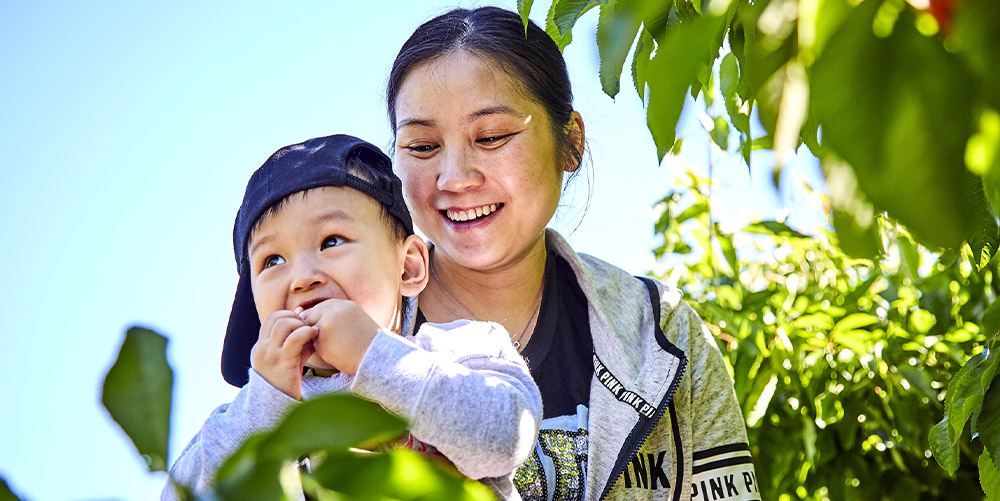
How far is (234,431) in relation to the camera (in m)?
1.00

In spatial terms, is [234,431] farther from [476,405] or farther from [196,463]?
[476,405]

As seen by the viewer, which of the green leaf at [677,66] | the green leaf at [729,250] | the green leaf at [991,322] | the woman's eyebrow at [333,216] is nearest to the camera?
the green leaf at [677,66]

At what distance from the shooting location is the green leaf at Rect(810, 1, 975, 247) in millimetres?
331

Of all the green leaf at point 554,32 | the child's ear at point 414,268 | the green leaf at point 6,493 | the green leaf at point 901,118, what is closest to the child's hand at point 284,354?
the child's ear at point 414,268

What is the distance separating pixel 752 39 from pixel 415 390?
64 cm

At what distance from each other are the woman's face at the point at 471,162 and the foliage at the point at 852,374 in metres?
0.42

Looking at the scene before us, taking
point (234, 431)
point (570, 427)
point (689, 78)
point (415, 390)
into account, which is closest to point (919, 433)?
point (570, 427)

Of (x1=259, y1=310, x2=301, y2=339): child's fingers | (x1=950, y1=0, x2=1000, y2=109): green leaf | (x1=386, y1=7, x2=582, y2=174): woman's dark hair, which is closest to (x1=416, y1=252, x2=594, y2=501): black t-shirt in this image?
(x1=386, y1=7, x2=582, y2=174): woman's dark hair

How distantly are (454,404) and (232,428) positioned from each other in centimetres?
24

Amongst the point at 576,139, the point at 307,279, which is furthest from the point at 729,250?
the point at 307,279

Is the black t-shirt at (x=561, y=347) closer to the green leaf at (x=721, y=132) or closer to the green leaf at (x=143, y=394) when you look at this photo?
the green leaf at (x=721, y=132)

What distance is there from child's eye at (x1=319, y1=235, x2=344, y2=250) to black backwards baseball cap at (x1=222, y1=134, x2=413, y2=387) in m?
0.07

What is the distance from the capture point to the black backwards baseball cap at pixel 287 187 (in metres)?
1.18

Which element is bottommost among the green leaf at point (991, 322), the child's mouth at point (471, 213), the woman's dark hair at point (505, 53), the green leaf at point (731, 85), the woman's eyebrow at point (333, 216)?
the green leaf at point (991, 322)
